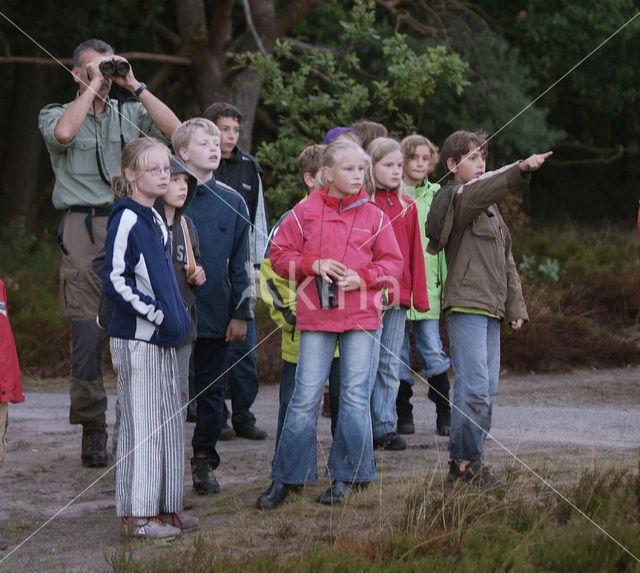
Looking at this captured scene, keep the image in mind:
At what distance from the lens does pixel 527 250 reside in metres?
13.2

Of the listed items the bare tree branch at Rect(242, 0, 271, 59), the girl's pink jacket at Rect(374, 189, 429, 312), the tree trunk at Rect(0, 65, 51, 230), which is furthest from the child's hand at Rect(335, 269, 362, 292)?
the tree trunk at Rect(0, 65, 51, 230)

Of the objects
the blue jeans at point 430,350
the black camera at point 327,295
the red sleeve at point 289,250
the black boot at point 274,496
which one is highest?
the red sleeve at point 289,250

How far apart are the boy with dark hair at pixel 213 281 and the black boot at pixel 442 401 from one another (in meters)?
1.65

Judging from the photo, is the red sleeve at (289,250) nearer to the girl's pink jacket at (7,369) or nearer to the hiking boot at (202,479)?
the hiking boot at (202,479)

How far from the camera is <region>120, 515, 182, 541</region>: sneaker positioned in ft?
14.8

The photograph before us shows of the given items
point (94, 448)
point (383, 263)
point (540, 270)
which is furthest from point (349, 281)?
point (540, 270)

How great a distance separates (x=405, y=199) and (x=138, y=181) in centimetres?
221

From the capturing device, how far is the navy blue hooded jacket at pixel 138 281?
449 centimetres

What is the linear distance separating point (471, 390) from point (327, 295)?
887 mm

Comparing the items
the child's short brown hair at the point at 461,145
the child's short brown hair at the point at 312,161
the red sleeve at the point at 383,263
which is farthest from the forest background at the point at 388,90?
the red sleeve at the point at 383,263

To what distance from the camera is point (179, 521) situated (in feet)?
15.2

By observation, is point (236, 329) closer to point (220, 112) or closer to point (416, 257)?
point (416, 257)

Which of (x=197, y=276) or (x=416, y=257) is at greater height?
(x=416, y=257)

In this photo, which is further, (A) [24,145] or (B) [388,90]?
(A) [24,145]
